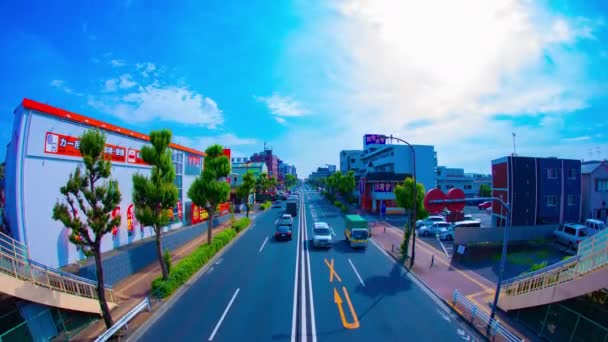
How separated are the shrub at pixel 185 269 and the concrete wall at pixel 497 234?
869 inches

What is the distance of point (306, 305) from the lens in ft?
43.3

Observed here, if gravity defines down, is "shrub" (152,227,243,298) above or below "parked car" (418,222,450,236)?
below

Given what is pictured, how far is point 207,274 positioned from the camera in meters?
17.8

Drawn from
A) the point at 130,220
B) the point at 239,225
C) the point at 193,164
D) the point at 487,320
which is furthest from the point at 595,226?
the point at 193,164

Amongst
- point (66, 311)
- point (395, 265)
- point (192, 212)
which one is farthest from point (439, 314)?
point (192, 212)

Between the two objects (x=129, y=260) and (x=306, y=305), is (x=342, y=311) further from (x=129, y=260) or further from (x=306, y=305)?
(x=129, y=260)

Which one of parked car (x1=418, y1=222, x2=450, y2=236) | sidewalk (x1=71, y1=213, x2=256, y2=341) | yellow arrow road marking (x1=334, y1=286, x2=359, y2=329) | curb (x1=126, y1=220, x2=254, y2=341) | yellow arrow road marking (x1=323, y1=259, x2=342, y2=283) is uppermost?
parked car (x1=418, y1=222, x2=450, y2=236)

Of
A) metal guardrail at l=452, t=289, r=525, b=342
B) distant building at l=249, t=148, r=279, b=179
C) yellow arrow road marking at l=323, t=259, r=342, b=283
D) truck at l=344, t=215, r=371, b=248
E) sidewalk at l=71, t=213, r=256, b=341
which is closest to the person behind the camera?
metal guardrail at l=452, t=289, r=525, b=342

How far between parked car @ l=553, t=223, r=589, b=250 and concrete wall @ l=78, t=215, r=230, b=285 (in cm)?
3565

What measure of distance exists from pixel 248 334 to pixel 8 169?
1427 centimetres

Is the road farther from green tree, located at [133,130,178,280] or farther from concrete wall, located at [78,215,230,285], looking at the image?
concrete wall, located at [78,215,230,285]

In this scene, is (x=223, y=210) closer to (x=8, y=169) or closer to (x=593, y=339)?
(x=8, y=169)

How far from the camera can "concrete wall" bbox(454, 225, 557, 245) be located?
24391 mm

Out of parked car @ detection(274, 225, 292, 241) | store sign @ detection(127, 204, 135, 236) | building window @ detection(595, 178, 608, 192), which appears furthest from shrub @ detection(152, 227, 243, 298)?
building window @ detection(595, 178, 608, 192)
